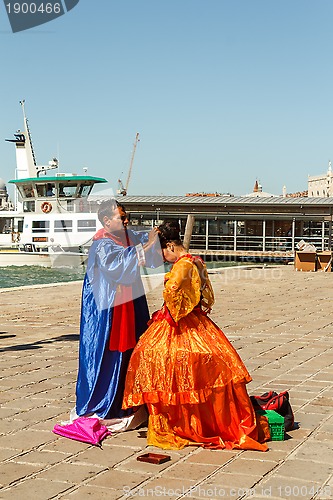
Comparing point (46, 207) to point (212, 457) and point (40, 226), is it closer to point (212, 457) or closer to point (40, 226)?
point (40, 226)

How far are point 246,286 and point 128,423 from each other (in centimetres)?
1166

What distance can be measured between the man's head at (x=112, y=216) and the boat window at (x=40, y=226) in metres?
30.1

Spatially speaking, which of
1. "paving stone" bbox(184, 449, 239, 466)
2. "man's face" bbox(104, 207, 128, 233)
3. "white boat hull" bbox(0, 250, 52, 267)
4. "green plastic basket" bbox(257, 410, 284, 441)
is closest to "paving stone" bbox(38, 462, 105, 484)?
"paving stone" bbox(184, 449, 239, 466)

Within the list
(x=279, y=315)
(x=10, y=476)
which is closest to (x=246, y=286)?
(x=279, y=315)

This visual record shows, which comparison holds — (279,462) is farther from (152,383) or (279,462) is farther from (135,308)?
(135,308)

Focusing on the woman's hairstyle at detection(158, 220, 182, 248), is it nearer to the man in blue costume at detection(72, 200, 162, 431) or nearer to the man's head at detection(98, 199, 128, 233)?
the man in blue costume at detection(72, 200, 162, 431)

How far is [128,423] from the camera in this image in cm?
442

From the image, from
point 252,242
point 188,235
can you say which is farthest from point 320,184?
point 188,235

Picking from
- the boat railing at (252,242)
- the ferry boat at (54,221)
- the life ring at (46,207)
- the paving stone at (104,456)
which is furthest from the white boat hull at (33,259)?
the paving stone at (104,456)

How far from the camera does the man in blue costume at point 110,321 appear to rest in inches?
170

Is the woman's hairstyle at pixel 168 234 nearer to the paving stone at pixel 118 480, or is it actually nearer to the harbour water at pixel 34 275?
the paving stone at pixel 118 480

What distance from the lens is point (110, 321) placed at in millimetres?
4371

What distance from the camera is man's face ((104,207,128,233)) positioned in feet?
14.7

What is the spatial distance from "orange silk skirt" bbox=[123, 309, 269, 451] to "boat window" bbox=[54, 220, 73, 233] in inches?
1170
